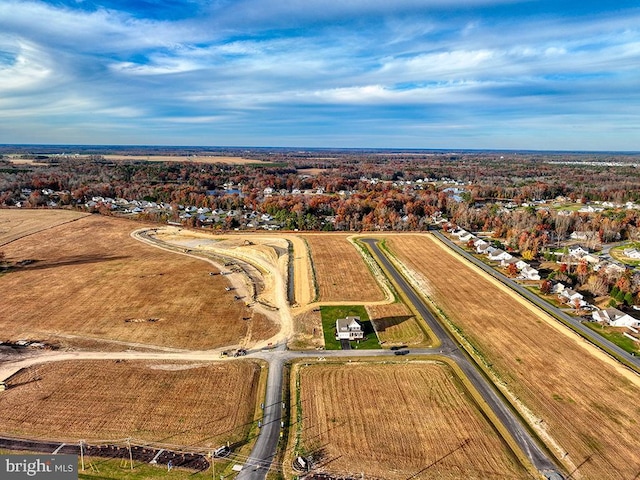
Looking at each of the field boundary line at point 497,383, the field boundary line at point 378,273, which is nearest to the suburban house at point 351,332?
the field boundary line at point 497,383

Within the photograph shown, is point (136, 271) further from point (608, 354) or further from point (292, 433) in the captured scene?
point (608, 354)

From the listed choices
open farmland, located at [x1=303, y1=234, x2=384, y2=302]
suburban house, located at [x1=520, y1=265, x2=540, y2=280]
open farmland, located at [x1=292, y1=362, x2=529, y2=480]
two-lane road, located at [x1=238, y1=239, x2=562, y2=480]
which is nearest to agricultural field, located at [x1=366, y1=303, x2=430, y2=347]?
two-lane road, located at [x1=238, y1=239, x2=562, y2=480]

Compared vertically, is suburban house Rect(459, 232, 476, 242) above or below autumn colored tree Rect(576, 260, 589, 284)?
below

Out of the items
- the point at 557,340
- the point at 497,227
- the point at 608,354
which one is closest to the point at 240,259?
the point at 557,340

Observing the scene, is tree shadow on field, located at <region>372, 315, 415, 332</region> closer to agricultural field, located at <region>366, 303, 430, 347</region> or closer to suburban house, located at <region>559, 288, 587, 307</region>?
agricultural field, located at <region>366, 303, 430, 347</region>

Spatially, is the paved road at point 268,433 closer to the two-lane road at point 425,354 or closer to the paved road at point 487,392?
the two-lane road at point 425,354

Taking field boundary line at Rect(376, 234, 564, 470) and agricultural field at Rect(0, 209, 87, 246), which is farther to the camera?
agricultural field at Rect(0, 209, 87, 246)

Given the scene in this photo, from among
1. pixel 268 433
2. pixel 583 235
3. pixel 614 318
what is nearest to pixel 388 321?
pixel 268 433

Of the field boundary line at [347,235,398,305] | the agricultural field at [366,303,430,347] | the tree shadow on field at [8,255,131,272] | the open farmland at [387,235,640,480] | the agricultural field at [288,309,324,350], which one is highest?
the tree shadow on field at [8,255,131,272]
